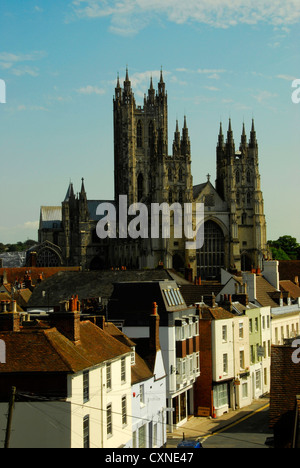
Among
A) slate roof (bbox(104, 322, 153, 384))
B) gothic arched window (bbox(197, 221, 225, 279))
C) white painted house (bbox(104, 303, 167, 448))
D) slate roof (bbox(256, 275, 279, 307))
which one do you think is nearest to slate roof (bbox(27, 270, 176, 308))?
slate roof (bbox(256, 275, 279, 307))

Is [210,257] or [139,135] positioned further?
[139,135]

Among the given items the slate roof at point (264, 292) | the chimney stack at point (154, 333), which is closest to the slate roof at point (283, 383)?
the chimney stack at point (154, 333)

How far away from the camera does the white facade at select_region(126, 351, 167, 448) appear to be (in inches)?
1177

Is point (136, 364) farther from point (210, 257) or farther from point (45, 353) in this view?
point (210, 257)

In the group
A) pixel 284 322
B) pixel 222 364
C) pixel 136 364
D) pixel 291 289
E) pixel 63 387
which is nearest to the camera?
pixel 63 387

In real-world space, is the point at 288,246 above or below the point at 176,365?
above

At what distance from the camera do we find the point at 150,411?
32.1 metres

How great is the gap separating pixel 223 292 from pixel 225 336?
9252 mm

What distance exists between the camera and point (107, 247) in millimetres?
145250

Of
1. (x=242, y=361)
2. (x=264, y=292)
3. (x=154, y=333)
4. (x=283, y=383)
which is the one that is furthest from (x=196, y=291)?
(x=283, y=383)

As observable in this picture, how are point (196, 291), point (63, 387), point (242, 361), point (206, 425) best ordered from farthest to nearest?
point (196, 291) < point (242, 361) < point (206, 425) < point (63, 387)

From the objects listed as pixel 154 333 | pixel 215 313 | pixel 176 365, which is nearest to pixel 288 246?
pixel 215 313

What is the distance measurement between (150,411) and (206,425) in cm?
913

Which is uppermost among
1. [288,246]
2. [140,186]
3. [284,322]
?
[140,186]
